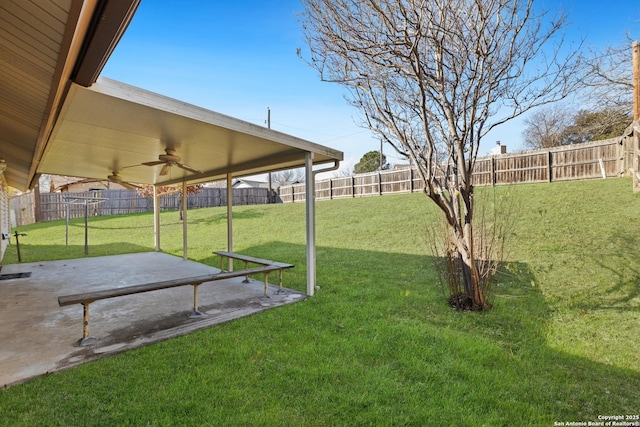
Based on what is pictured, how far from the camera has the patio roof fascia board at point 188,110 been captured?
2670 millimetres

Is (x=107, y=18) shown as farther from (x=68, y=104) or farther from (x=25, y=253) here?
(x=25, y=253)

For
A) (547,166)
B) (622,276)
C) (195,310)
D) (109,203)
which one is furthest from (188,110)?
(109,203)

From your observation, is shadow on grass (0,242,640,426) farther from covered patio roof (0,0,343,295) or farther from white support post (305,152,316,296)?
covered patio roof (0,0,343,295)

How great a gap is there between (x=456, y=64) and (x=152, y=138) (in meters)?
4.24

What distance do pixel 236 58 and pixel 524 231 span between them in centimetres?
899

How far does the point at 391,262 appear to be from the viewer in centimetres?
704

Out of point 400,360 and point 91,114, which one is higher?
point 91,114

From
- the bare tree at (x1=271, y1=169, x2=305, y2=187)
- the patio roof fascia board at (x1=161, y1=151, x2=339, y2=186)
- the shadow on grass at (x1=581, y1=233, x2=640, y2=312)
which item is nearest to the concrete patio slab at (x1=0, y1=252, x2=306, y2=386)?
the patio roof fascia board at (x1=161, y1=151, x2=339, y2=186)

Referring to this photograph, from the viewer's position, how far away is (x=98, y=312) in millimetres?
4352

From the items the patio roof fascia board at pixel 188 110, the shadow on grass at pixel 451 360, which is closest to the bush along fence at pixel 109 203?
the patio roof fascia board at pixel 188 110

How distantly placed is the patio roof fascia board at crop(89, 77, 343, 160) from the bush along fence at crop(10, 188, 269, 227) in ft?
51.6

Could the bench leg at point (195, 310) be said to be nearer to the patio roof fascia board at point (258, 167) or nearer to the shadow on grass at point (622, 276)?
the patio roof fascia board at point (258, 167)

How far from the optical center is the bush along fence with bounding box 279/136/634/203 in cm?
1065

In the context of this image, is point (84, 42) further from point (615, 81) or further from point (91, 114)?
point (615, 81)
